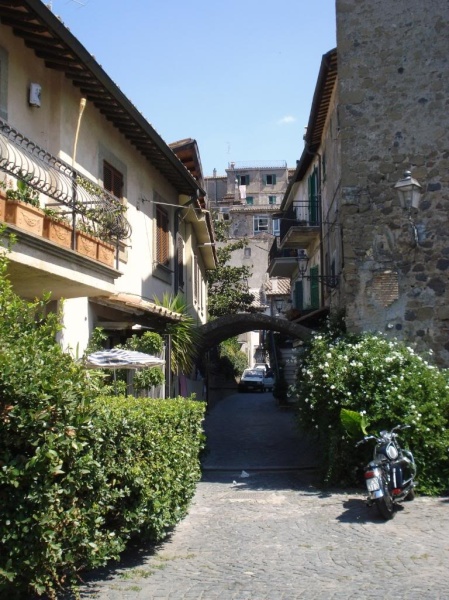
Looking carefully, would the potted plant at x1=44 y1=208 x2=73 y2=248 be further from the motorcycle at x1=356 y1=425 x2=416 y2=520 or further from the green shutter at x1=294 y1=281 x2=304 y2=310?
the green shutter at x1=294 y1=281 x2=304 y2=310

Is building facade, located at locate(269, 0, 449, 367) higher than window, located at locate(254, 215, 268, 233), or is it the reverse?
window, located at locate(254, 215, 268, 233)

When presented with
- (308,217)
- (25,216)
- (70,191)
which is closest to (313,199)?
(308,217)

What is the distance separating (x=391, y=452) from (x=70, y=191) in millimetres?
5832

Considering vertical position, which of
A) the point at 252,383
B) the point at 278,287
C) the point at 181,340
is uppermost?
the point at 278,287

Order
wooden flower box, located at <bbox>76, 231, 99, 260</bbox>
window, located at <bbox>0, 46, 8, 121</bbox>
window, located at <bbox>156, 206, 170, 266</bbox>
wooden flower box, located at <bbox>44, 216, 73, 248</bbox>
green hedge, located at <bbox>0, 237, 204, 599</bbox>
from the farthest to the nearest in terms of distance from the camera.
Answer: window, located at <bbox>156, 206, 170, 266</bbox> → wooden flower box, located at <bbox>76, 231, 99, 260</bbox> → window, located at <bbox>0, 46, 8, 121</bbox> → wooden flower box, located at <bbox>44, 216, 73, 248</bbox> → green hedge, located at <bbox>0, 237, 204, 599</bbox>

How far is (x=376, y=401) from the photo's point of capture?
451 inches

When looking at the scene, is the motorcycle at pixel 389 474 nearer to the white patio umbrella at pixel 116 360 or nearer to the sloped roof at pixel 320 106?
the white patio umbrella at pixel 116 360

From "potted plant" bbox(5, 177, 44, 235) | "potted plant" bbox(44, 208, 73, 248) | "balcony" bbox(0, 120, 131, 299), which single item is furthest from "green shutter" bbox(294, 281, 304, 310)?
"potted plant" bbox(5, 177, 44, 235)

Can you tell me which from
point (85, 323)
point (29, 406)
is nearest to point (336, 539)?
point (29, 406)

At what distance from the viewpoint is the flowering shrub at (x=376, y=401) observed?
445 inches

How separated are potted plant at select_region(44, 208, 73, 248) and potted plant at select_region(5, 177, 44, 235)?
0.43 feet

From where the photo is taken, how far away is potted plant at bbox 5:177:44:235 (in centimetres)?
815

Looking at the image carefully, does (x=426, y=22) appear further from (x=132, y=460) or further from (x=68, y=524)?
→ (x=68, y=524)

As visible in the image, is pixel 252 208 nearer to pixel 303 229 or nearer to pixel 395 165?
pixel 303 229
